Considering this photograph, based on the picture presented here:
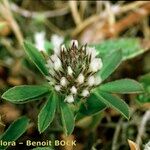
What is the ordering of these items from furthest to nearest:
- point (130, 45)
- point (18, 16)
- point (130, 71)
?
point (18, 16) < point (130, 71) < point (130, 45)

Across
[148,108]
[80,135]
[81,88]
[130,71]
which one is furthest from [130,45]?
[81,88]

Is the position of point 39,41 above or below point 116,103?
above

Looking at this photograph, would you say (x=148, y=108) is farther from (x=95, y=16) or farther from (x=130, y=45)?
(x=95, y=16)

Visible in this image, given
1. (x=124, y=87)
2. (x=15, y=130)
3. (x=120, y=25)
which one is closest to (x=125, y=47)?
(x=120, y=25)

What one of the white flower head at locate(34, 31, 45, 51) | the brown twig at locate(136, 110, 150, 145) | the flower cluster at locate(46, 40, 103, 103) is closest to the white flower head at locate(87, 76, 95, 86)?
the flower cluster at locate(46, 40, 103, 103)

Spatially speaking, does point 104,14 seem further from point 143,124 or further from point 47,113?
point 47,113
